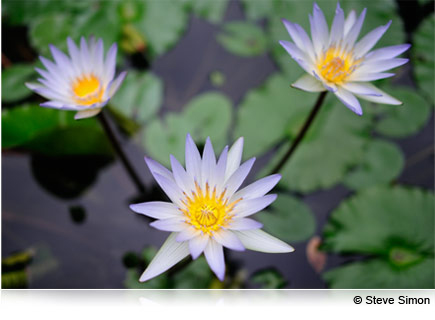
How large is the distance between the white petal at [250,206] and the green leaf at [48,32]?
2008mm

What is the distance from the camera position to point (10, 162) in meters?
2.57

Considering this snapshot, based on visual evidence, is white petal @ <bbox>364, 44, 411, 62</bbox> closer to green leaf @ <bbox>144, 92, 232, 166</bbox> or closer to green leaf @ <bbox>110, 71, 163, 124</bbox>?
green leaf @ <bbox>144, 92, 232, 166</bbox>

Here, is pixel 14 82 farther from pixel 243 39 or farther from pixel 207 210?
pixel 207 210

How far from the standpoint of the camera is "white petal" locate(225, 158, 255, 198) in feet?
4.63

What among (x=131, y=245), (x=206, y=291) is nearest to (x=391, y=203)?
(x=206, y=291)

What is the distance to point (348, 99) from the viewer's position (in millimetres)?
1609

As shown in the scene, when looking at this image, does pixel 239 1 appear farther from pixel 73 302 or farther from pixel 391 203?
pixel 73 302

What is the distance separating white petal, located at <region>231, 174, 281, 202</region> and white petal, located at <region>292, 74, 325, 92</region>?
0.45m

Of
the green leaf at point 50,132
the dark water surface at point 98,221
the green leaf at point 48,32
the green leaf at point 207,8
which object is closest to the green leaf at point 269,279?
the dark water surface at point 98,221

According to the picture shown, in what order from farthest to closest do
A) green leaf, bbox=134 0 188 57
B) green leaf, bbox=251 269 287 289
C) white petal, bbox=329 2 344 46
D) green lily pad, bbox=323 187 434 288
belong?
green leaf, bbox=134 0 188 57
green leaf, bbox=251 269 287 289
green lily pad, bbox=323 187 434 288
white petal, bbox=329 2 344 46

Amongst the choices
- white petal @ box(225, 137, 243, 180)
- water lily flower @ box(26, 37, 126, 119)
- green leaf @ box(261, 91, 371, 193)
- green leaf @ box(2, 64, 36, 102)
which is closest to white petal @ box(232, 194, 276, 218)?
white petal @ box(225, 137, 243, 180)

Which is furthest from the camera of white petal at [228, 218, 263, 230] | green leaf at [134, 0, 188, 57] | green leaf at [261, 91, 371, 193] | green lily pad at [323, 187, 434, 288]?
green leaf at [134, 0, 188, 57]

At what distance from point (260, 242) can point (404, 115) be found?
1690 millimetres

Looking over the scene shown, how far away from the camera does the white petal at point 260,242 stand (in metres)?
1.39
